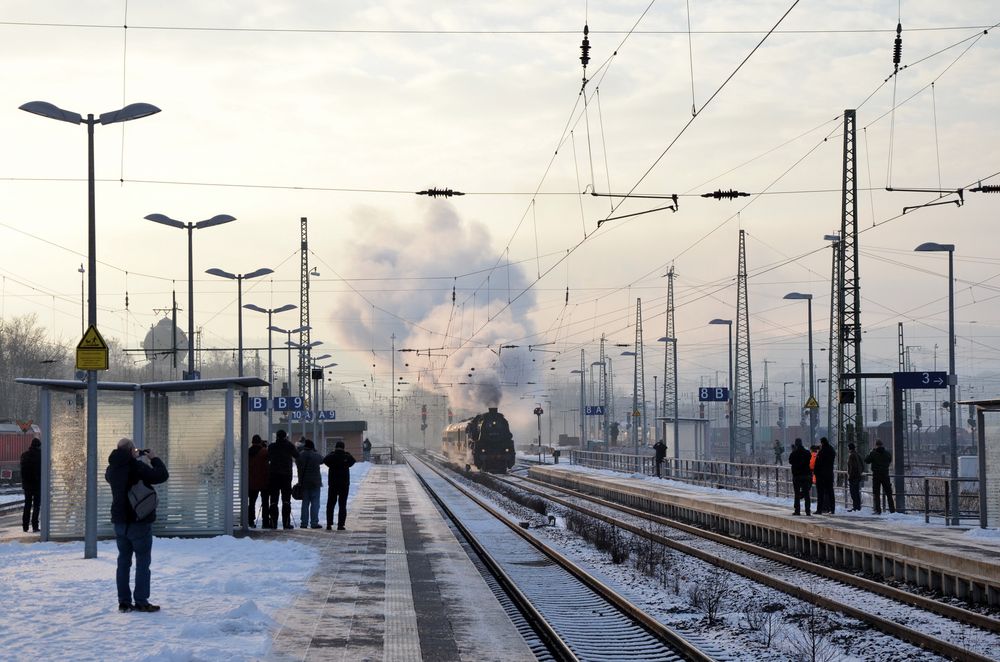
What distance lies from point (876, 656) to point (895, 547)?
7.10 metres

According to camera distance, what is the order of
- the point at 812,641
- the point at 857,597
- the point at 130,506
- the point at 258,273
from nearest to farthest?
1. the point at 812,641
2. the point at 130,506
3. the point at 857,597
4. the point at 258,273

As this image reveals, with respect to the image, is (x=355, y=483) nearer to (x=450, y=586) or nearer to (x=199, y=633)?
(x=450, y=586)

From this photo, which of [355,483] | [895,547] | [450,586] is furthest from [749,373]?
[450,586]

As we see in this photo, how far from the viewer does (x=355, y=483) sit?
48625 mm

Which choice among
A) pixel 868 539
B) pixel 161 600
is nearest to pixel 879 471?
pixel 868 539

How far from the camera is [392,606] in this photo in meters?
13.7

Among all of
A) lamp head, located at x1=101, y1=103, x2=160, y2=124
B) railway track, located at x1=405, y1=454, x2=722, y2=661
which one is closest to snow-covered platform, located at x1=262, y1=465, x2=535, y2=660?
railway track, located at x1=405, y1=454, x2=722, y2=661

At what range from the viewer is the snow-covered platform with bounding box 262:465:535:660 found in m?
11.1

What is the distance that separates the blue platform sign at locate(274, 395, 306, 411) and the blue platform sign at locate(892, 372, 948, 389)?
1221 inches

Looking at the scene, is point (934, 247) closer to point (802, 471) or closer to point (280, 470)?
point (802, 471)

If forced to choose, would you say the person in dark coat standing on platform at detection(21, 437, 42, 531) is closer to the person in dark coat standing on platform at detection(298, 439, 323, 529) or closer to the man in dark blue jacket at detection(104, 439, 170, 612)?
the person in dark coat standing on platform at detection(298, 439, 323, 529)

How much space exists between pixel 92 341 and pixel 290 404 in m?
→ 33.7

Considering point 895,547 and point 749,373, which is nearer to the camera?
point 895,547

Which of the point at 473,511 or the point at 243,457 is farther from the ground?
the point at 243,457
